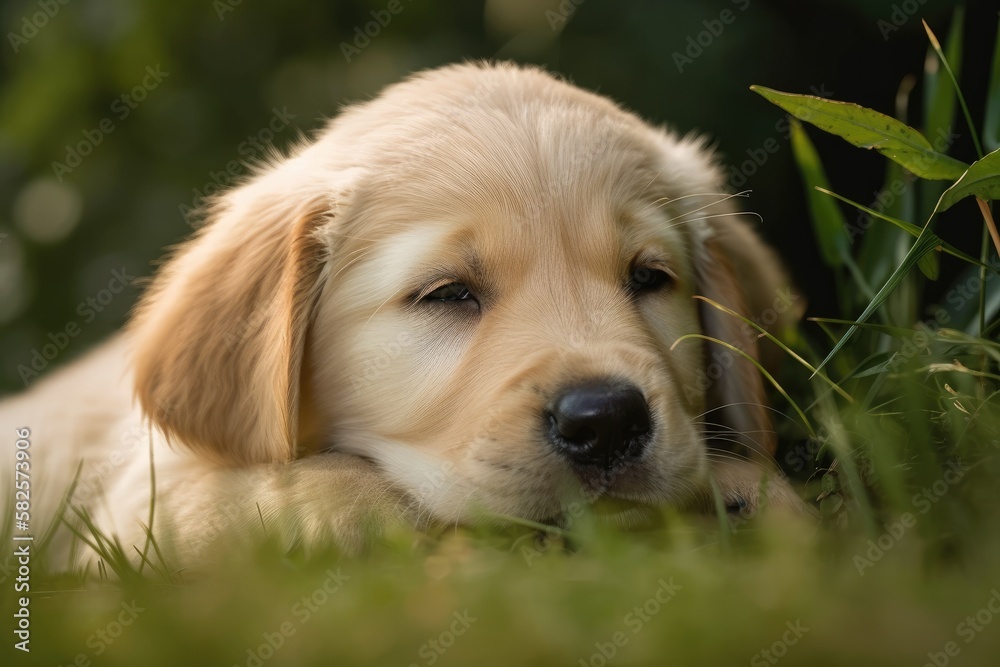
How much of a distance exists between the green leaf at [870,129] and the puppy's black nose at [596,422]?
834mm

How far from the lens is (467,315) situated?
301 cm

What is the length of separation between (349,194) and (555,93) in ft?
2.51

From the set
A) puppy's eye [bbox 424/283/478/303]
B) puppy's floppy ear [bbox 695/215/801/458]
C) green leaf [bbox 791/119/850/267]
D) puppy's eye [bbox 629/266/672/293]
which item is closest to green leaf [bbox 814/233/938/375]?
puppy's floppy ear [bbox 695/215/801/458]

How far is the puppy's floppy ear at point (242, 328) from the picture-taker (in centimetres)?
295

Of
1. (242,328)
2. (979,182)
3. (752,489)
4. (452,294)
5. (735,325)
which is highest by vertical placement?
(242,328)

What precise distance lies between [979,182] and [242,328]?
205 centimetres

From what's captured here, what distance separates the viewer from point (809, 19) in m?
5.02

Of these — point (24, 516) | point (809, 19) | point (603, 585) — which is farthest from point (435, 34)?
point (603, 585)

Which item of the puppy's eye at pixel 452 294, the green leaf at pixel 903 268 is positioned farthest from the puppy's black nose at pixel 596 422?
the puppy's eye at pixel 452 294

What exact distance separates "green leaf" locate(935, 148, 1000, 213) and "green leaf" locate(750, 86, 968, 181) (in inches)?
4.8

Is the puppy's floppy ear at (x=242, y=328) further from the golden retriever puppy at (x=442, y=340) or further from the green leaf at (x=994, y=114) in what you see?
the green leaf at (x=994, y=114)

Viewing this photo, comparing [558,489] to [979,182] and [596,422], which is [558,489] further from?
[979,182]

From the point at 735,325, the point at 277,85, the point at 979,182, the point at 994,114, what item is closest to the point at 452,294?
the point at 735,325

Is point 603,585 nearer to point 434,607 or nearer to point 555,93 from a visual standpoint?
point 434,607
